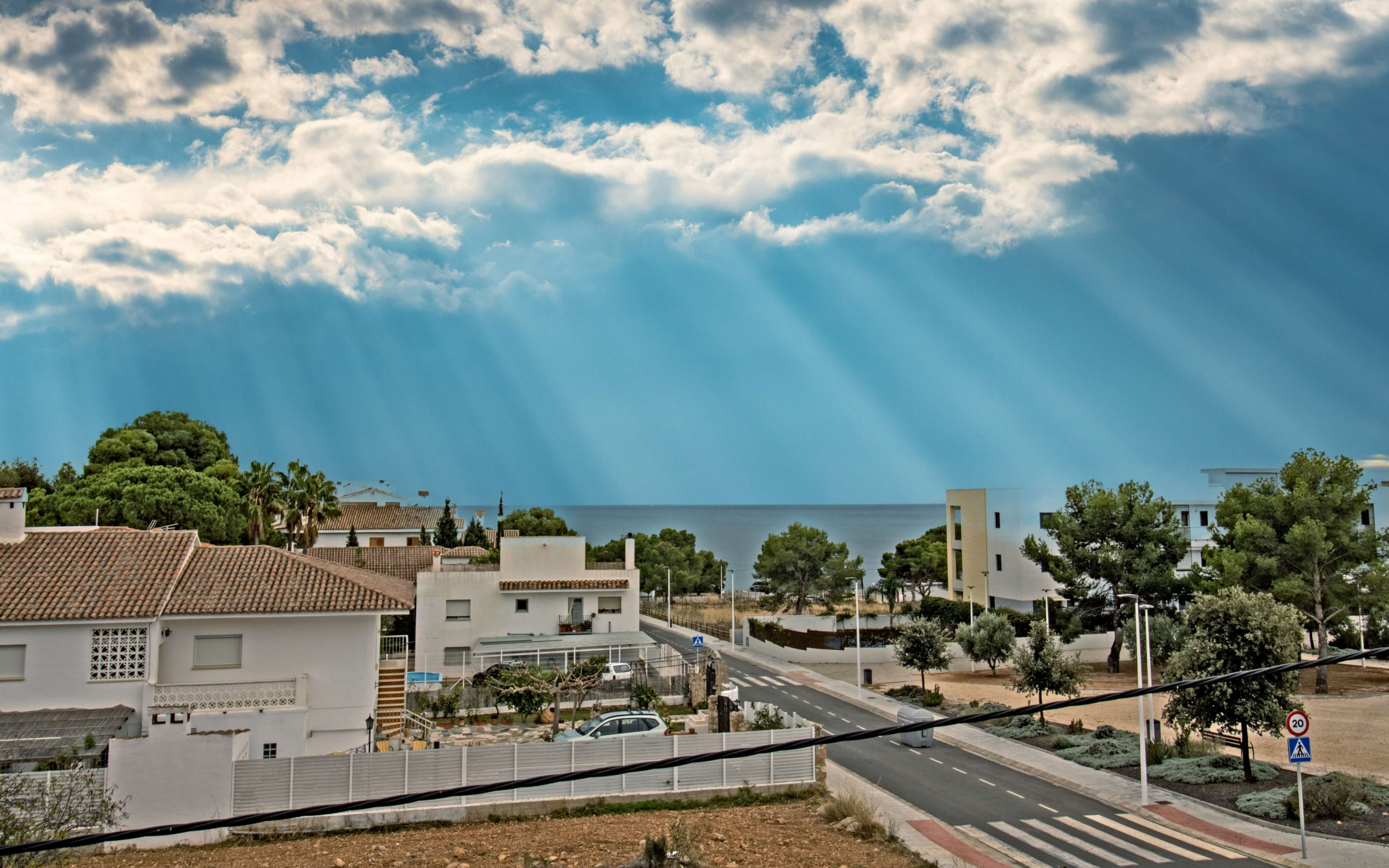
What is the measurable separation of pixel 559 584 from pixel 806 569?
33.8 m

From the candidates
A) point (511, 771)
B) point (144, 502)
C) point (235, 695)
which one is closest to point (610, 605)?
point (235, 695)

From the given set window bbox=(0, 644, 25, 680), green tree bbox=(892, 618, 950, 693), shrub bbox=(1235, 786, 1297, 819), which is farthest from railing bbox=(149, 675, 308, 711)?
green tree bbox=(892, 618, 950, 693)

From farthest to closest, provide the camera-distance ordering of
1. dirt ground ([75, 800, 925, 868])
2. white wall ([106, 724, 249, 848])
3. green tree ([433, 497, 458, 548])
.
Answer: green tree ([433, 497, 458, 548]), white wall ([106, 724, 249, 848]), dirt ground ([75, 800, 925, 868])

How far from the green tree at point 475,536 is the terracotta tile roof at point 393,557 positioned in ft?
83.8

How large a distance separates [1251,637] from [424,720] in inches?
1024

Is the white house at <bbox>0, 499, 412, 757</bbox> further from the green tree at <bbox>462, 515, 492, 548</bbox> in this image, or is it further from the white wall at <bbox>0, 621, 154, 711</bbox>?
the green tree at <bbox>462, 515, 492, 548</bbox>

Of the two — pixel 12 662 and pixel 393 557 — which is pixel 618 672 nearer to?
pixel 12 662

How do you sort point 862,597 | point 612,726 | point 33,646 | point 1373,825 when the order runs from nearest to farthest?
1. point 1373,825
2. point 33,646
3. point 612,726
4. point 862,597

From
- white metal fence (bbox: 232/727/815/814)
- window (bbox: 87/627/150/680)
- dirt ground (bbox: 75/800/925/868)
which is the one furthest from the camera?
window (bbox: 87/627/150/680)

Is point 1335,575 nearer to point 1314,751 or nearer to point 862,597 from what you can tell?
point 1314,751

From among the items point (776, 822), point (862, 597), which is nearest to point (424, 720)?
point (776, 822)

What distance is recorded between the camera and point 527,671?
3250 cm

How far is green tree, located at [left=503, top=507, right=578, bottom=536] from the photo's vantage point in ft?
292

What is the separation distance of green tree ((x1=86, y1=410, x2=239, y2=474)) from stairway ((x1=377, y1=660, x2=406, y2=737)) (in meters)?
41.8
